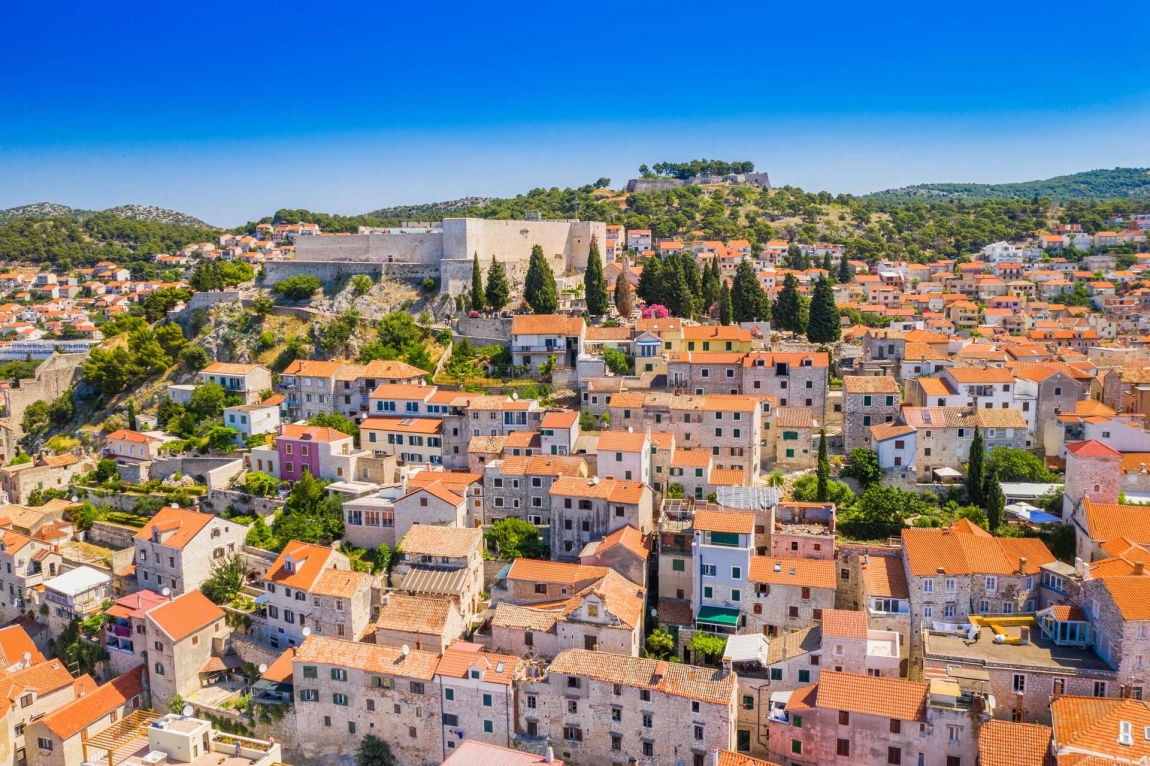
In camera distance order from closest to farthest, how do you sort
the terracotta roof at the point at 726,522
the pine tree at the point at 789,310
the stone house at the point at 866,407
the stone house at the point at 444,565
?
1. the terracotta roof at the point at 726,522
2. the stone house at the point at 444,565
3. the stone house at the point at 866,407
4. the pine tree at the point at 789,310

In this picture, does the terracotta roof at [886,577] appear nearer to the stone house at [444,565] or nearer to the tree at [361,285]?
the stone house at [444,565]

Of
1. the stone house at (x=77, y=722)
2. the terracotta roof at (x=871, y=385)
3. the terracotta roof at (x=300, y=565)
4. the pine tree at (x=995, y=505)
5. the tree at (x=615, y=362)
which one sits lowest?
the stone house at (x=77, y=722)

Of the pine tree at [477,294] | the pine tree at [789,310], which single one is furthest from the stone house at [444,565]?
the pine tree at [789,310]

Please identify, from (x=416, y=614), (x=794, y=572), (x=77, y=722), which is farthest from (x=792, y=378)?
(x=77, y=722)

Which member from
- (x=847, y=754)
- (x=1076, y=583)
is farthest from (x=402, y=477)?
(x=1076, y=583)

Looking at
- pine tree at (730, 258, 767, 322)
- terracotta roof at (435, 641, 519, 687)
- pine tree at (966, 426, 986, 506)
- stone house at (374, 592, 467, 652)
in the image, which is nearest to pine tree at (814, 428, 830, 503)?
pine tree at (966, 426, 986, 506)

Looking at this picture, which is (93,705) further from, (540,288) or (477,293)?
(540,288)
